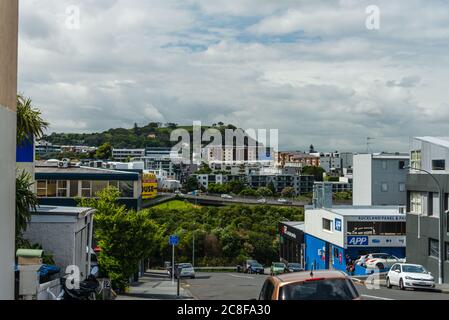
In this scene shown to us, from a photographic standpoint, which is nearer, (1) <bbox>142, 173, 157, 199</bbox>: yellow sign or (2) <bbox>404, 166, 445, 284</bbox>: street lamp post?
(2) <bbox>404, 166, 445, 284</bbox>: street lamp post

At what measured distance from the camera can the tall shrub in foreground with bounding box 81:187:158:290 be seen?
3338cm

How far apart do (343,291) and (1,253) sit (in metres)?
6.97

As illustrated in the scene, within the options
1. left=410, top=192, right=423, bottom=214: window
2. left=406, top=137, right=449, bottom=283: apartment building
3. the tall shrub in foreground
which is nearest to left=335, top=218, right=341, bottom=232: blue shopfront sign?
left=406, top=137, right=449, bottom=283: apartment building

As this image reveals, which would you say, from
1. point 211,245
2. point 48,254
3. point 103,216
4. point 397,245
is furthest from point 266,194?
point 48,254

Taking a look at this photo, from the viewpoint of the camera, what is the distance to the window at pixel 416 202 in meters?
48.8

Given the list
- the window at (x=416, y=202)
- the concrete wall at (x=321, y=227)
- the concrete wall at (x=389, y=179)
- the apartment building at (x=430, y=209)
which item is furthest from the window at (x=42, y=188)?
the concrete wall at (x=389, y=179)

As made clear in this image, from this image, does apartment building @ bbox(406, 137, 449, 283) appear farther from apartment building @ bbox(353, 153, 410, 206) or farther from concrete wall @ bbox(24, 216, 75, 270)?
apartment building @ bbox(353, 153, 410, 206)

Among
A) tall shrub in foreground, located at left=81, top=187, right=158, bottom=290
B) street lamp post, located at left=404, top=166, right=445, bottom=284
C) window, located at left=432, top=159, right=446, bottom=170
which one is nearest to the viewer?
tall shrub in foreground, located at left=81, top=187, right=158, bottom=290

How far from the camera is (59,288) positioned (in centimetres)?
1897

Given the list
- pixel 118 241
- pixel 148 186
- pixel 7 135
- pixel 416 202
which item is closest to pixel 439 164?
pixel 416 202

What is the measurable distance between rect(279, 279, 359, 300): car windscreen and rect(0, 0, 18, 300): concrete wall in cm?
584

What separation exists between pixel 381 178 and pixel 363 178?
99.0 inches

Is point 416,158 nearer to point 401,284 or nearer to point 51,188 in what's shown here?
point 401,284

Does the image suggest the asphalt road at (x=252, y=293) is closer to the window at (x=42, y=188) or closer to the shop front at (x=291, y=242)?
the window at (x=42, y=188)
